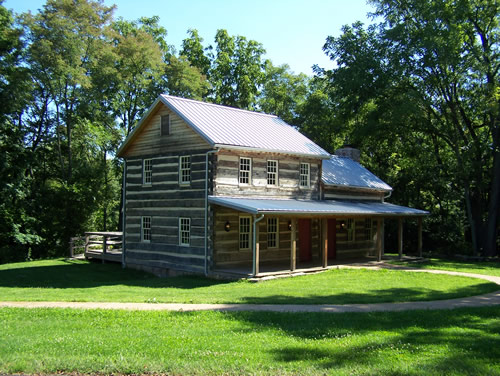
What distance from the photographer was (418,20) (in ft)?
99.0

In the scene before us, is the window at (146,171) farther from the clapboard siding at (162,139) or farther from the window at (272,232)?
the window at (272,232)

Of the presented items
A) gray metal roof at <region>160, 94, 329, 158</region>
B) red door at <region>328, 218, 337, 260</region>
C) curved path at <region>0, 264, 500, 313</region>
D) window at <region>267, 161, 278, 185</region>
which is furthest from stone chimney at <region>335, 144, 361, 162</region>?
curved path at <region>0, 264, 500, 313</region>

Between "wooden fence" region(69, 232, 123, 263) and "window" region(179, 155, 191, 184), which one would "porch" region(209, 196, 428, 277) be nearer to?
"window" region(179, 155, 191, 184)

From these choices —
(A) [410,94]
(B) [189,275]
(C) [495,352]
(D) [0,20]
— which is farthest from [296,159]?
(D) [0,20]

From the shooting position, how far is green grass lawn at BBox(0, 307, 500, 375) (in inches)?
289

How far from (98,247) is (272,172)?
14.6 metres

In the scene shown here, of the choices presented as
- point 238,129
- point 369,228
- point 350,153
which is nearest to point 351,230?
point 369,228

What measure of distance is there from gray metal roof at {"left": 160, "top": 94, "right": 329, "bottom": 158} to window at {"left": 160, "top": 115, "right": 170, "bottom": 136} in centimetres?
82

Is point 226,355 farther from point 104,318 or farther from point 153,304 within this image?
point 153,304

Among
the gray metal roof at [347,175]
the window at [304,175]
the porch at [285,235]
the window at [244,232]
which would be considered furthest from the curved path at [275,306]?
the gray metal roof at [347,175]

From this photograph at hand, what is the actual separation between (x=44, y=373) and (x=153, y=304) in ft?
17.4

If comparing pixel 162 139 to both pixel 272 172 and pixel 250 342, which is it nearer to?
pixel 272 172

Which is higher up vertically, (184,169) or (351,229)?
(184,169)

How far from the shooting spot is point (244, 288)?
1591 centimetres
